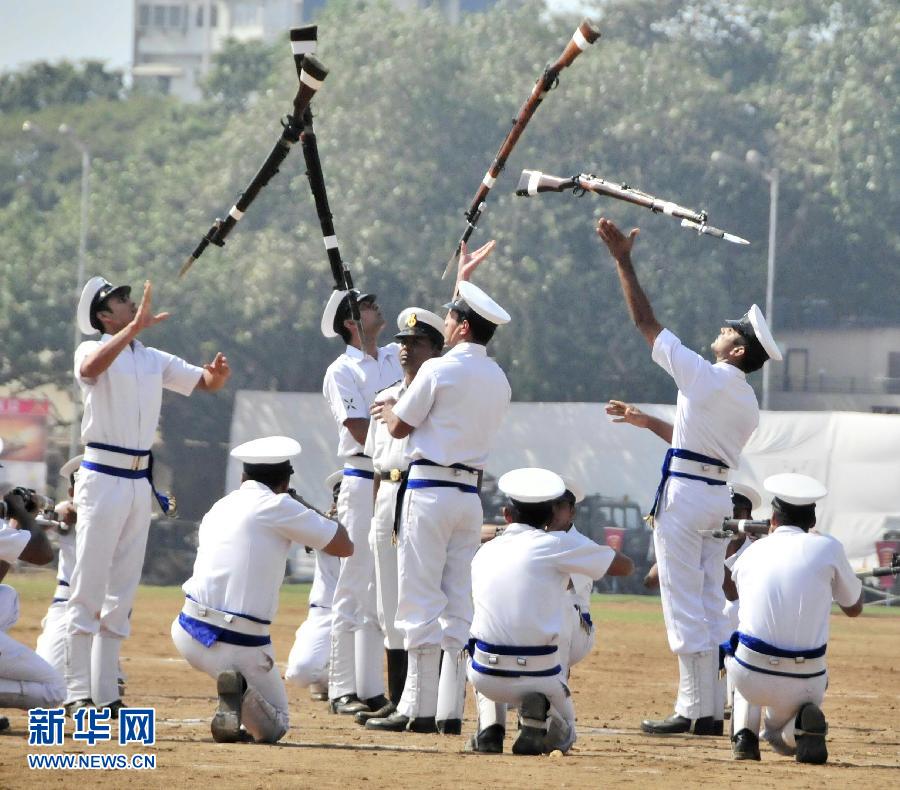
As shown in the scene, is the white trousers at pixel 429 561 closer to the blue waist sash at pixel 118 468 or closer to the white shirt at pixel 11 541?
the blue waist sash at pixel 118 468

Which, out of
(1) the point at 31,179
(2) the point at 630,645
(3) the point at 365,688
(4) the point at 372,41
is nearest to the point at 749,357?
(3) the point at 365,688

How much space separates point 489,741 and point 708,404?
249 centimetres

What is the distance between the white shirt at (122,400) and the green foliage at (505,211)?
101 ft

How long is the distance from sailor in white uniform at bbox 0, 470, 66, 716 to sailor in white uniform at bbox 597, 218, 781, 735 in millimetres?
3366

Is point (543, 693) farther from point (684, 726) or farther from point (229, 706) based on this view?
point (684, 726)

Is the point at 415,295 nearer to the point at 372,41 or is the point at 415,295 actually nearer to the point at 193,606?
the point at 372,41

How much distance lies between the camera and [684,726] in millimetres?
10477

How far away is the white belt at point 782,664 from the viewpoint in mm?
9023

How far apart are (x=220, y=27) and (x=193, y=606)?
112676 mm

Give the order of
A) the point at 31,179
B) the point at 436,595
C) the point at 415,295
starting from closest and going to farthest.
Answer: the point at 436,595
the point at 415,295
the point at 31,179

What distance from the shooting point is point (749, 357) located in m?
10.5

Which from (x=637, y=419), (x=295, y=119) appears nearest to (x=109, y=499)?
(x=295, y=119)

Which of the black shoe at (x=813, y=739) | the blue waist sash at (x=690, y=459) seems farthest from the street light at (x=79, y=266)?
the black shoe at (x=813, y=739)

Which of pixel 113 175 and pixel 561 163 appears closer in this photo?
pixel 561 163
